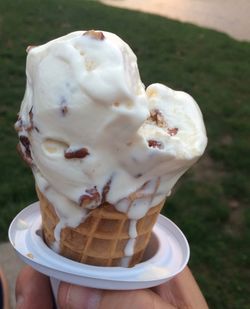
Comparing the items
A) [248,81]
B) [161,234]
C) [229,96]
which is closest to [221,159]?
[229,96]

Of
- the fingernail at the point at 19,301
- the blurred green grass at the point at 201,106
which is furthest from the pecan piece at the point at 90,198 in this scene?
the blurred green grass at the point at 201,106

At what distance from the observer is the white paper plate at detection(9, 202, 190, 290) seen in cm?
178

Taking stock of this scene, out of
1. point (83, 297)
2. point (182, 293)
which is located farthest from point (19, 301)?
point (182, 293)

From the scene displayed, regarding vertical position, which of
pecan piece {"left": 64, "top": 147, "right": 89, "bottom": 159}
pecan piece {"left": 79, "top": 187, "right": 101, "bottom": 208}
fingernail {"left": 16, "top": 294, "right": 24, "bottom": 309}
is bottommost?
fingernail {"left": 16, "top": 294, "right": 24, "bottom": 309}

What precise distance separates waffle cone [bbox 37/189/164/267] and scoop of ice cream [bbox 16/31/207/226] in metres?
0.05

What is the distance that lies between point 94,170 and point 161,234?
56 cm

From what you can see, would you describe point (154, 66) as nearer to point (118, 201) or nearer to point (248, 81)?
point (248, 81)

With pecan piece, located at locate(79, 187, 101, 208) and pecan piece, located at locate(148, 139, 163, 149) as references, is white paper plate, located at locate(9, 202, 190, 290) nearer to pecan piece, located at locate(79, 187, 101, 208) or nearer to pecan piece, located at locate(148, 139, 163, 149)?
pecan piece, located at locate(79, 187, 101, 208)

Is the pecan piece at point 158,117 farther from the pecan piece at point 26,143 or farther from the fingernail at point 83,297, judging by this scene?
the fingernail at point 83,297

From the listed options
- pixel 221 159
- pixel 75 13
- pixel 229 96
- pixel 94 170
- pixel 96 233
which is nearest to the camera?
pixel 94 170

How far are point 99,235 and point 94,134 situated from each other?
1.17ft

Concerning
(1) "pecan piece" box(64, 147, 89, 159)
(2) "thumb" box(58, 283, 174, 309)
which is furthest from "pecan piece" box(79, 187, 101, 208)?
(2) "thumb" box(58, 283, 174, 309)

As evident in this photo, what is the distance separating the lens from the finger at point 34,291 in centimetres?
219

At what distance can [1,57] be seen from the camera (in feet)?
18.9
